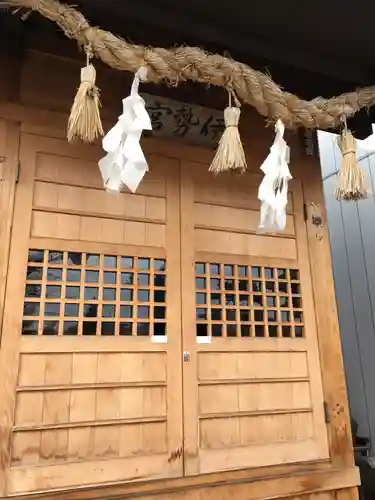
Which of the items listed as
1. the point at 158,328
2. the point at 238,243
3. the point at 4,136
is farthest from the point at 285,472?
the point at 4,136

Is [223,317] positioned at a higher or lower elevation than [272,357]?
higher

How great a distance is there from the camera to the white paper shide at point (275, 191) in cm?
144

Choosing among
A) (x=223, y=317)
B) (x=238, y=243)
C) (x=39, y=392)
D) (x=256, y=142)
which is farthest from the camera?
(x=256, y=142)

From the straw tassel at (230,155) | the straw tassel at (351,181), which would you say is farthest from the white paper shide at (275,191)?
the straw tassel at (351,181)

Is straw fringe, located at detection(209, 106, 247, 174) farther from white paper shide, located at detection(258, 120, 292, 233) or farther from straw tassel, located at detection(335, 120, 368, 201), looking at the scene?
straw tassel, located at detection(335, 120, 368, 201)

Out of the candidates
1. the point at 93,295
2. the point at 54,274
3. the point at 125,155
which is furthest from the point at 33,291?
the point at 125,155

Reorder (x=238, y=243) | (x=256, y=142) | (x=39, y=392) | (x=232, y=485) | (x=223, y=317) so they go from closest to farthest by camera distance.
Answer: (x=39, y=392) → (x=232, y=485) → (x=223, y=317) → (x=238, y=243) → (x=256, y=142)

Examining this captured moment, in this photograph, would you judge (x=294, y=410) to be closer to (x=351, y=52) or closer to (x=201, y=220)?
(x=201, y=220)

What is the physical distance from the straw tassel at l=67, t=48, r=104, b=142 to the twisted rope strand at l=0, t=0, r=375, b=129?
0.17m

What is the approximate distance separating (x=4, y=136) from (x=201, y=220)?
85 centimetres

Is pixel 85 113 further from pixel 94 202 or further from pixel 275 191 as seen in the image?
pixel 275 191

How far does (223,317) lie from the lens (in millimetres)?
1736

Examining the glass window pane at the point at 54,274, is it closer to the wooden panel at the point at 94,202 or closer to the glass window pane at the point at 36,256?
the glass window pane at the point at 36,256

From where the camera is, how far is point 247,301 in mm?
1811
